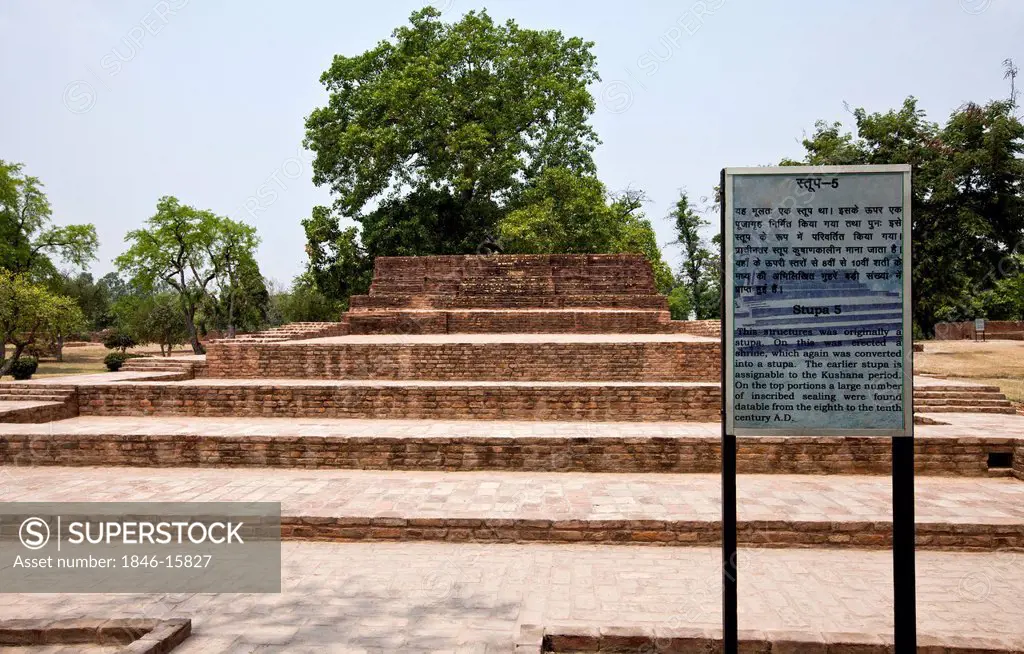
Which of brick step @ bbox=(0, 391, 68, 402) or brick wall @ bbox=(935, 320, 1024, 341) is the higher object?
brick wall @ bbox=(935, 320, 1024, 341)

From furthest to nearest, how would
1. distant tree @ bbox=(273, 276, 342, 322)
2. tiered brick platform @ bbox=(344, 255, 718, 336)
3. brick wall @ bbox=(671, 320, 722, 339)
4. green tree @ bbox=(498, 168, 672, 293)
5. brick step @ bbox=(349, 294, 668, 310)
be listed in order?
distant tree @ bbox=(273, 276, 342, 322) → green tree @ bbox=(498, 168, 672, 293) → brick step @ bbox=(349, 294, 668, 310) → tiered brick platform @ bbox=(344, 255, 718, 336) → brick wall @ bbox=(671, 320, 722, 339)

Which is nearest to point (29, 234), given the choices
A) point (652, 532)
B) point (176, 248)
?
point (176, 248)

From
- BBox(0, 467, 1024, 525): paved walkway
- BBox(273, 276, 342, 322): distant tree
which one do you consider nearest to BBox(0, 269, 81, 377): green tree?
BBox(0, 467, 1024, 525): paved walkway

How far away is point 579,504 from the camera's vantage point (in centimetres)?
439

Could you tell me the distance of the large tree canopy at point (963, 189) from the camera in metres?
13.4

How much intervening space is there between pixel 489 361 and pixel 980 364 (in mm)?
11113

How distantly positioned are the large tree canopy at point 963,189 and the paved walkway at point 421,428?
8.22m

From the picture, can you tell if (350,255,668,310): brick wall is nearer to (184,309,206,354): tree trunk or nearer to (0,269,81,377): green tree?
(0,269,81,377): green tree

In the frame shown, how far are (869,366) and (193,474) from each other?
526 centimetres

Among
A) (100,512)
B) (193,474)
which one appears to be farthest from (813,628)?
(193,474)

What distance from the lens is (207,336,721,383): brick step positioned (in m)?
8.47

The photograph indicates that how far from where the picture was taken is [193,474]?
5426 mm

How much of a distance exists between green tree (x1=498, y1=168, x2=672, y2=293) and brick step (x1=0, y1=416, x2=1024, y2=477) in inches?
484

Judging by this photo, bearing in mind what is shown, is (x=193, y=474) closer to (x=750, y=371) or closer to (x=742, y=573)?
(x=742, y=573)
